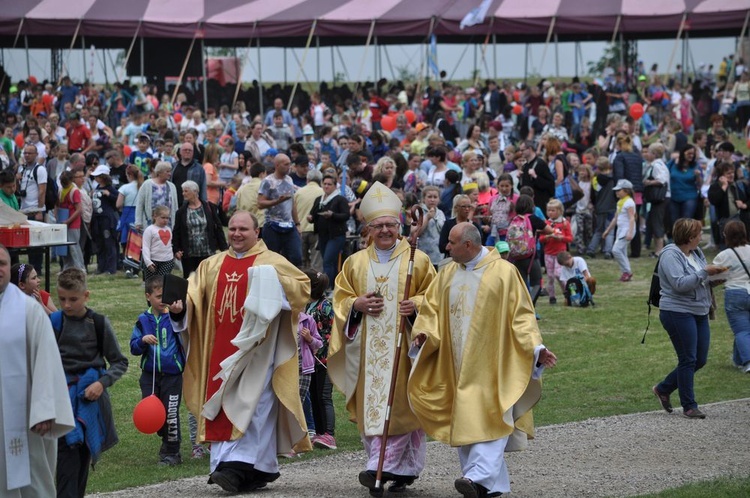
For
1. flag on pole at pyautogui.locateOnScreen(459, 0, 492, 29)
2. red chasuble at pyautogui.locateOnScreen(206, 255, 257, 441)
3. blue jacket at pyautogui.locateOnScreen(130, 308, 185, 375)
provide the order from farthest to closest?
flag on pole at pyautogui.locateOnScreen(459, 0, 492, 29) → blue jacket at pyautogui.locateOnScreen(130, 308, 185, 375) → red chasuble at pyautogui.locateOnScreen(206, 255, 257, 441)

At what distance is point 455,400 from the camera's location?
26.1 feet

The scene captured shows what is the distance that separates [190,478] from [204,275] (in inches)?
52.0

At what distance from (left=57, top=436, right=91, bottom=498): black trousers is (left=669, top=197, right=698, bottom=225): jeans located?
14.6 m

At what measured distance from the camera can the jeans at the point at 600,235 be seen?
20594 millimetres

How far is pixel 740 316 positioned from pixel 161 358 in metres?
5.25

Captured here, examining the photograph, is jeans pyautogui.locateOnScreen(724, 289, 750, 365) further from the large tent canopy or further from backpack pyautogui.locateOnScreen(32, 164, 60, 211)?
the large tent canopy

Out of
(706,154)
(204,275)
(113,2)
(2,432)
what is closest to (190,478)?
(204,275)

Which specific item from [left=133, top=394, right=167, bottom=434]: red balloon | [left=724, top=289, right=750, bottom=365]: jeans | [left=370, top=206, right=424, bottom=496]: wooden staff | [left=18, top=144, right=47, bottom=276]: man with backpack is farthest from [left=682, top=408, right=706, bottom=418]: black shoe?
[left=18, top=144, right=47, bottom=276]: man with backpack

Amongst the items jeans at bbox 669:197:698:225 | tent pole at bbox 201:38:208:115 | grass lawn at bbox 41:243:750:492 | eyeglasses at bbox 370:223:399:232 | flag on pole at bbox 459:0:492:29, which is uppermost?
flag on pole at bbox 459:0:492:29

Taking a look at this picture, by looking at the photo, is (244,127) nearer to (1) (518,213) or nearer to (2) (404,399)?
(1) (518,213)

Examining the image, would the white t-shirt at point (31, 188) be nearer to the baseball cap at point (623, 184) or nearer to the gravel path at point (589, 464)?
the baseball cap at point (623, 184)

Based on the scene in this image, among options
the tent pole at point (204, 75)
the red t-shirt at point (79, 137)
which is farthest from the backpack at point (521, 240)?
the tent pole at point (204, 75)

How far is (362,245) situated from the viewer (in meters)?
14.9

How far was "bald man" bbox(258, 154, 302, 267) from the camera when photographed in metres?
15.9
